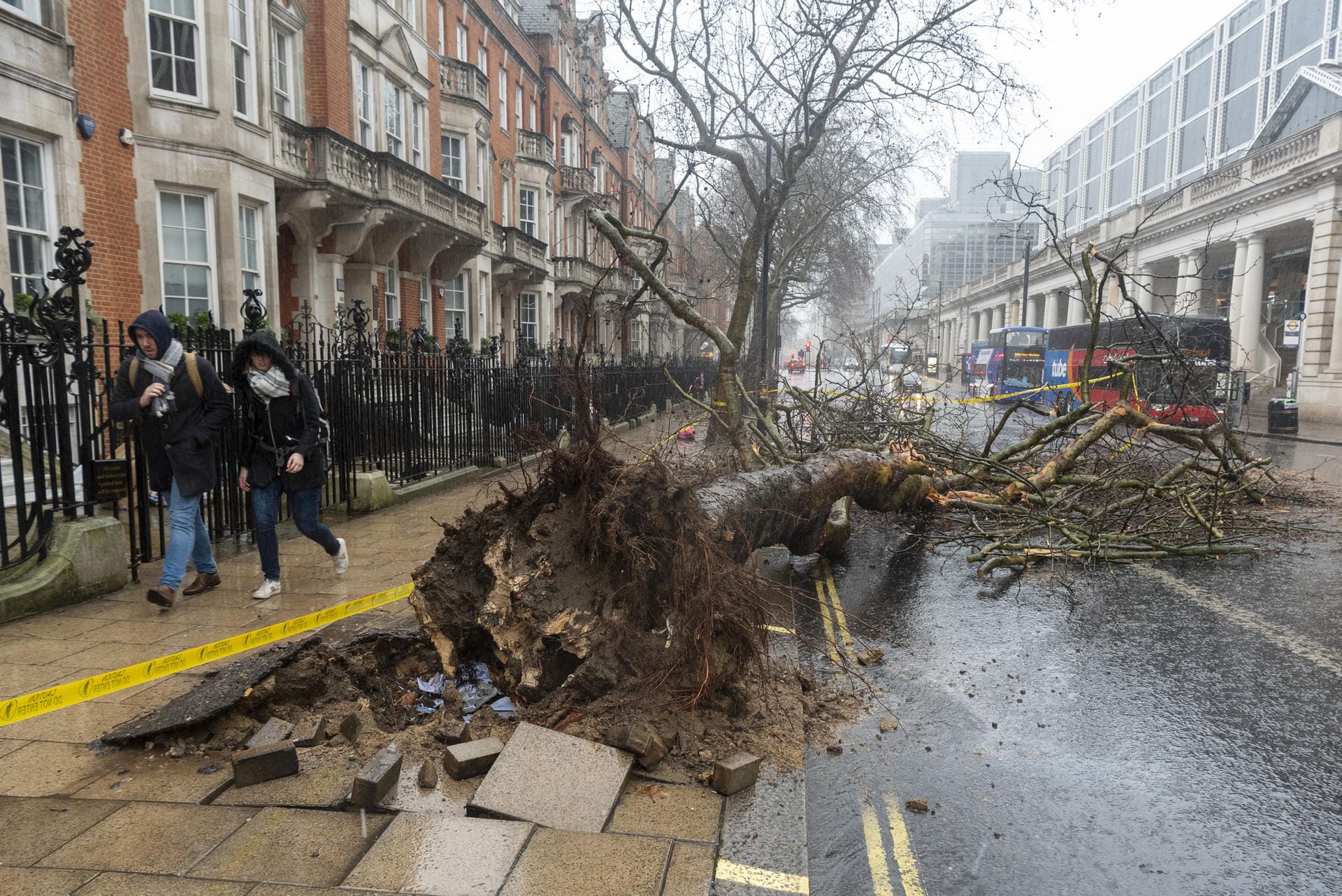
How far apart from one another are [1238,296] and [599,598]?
35.2 m

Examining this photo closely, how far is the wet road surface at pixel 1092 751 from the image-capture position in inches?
114

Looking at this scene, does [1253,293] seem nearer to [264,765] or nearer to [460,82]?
[460,82]

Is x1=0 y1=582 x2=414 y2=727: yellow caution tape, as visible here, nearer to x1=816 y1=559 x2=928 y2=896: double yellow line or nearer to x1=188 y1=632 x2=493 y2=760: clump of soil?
x1=188 y1=632 x2=493 y2=760: clump of soil

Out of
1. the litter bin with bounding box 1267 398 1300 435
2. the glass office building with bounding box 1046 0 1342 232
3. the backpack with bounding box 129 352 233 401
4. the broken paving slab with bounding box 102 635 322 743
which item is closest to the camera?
the broken paving slab with bounding box 102 635 322 743

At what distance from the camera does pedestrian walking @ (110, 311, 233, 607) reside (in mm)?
5203

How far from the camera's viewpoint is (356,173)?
1678cm

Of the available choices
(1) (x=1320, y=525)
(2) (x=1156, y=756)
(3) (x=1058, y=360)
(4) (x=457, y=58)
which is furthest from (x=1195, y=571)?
(3) (x=1058, y=360)

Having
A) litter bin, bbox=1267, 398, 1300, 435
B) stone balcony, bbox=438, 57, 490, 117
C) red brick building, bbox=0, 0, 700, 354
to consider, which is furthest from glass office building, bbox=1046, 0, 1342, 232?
red brick building, bbox=0, 0, 700, 354

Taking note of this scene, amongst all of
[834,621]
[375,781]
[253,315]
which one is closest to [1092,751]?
[834,621]

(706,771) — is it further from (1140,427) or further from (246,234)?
→ (246,234)

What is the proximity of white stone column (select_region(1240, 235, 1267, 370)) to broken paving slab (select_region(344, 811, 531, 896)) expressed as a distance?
34597mm

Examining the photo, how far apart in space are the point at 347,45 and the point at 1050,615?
18.5 metres

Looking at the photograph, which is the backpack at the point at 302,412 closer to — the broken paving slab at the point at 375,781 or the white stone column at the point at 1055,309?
the broken paving slab at the point at 375,781

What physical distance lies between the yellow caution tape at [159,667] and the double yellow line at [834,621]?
3.05 metres
